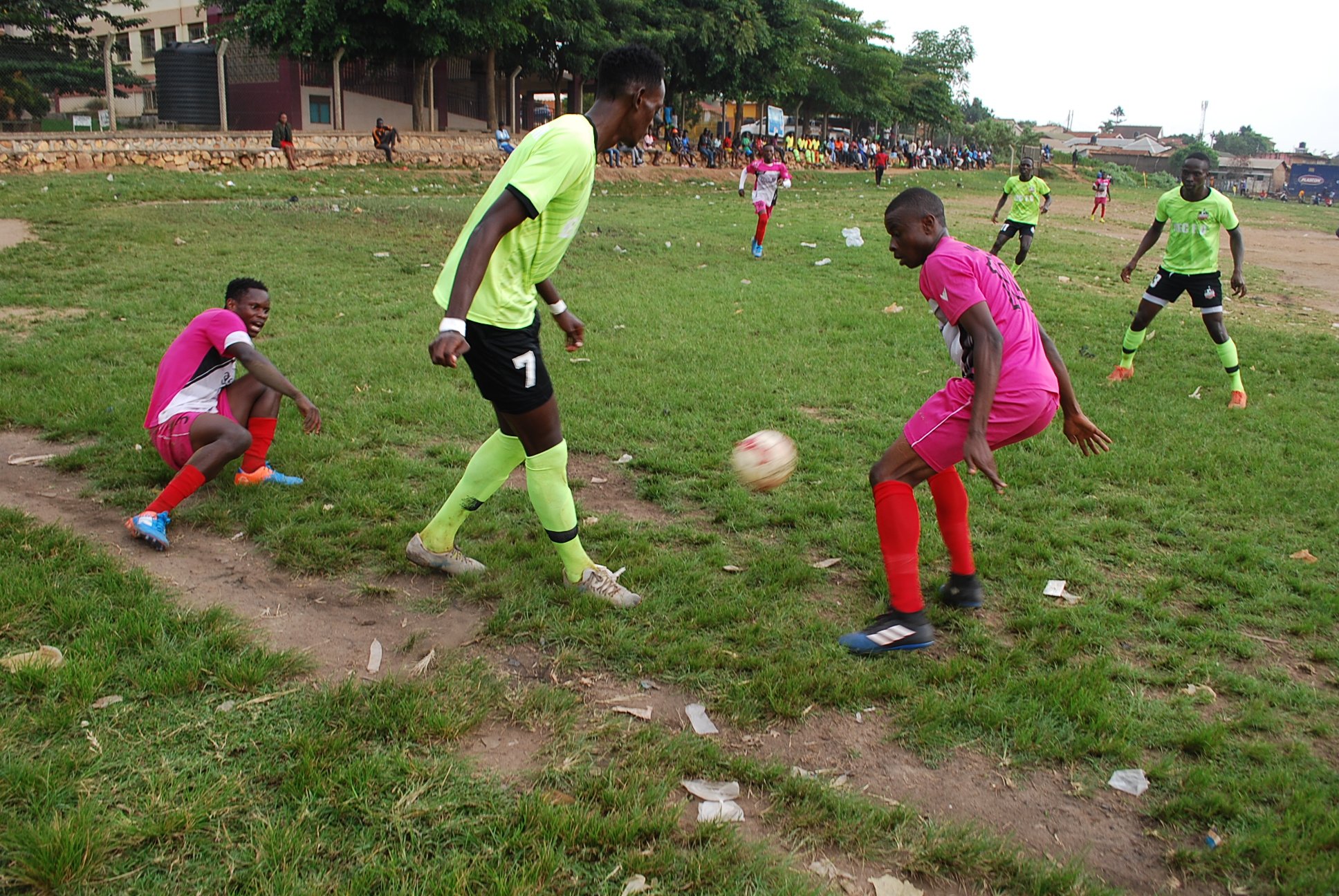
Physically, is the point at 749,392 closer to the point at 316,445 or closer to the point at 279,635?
the point at 316,445

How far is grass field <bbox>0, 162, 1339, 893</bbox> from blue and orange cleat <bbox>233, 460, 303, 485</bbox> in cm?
14

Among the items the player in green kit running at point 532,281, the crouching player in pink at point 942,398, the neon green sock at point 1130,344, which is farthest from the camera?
the neon green sock at point 1130,344

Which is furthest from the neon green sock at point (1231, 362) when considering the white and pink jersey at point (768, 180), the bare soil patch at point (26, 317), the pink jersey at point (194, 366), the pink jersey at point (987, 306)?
the bare soil patch at point (26, 317)

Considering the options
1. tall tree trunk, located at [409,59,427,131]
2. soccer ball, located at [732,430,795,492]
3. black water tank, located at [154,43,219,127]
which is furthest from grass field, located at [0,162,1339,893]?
black water tank, located at [154,43,219,127]

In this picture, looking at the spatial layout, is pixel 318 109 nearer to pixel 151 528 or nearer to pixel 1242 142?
pixel 151 528

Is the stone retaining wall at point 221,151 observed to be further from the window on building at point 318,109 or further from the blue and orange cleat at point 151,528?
the blue and orange cleat at point 151,528

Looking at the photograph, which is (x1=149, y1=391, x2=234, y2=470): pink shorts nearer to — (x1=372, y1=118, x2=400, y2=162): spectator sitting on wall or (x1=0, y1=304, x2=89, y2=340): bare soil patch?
(x1=0, y1=304, x2=89, y2=340): bare soil patch

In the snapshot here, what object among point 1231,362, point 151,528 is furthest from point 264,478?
point 1231,362

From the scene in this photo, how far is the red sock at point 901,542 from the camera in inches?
153

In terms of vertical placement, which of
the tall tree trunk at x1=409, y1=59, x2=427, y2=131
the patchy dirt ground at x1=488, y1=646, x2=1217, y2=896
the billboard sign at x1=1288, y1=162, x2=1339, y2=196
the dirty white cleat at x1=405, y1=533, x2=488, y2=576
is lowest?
the patchy dirt ground at x1=488, y1=646, x2=1217, y2=896

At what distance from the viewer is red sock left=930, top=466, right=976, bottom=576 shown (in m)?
4.13

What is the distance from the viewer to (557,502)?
13.1 ft

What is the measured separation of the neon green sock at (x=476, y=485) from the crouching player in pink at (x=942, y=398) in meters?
1.60

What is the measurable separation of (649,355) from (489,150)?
2422 centimetres
